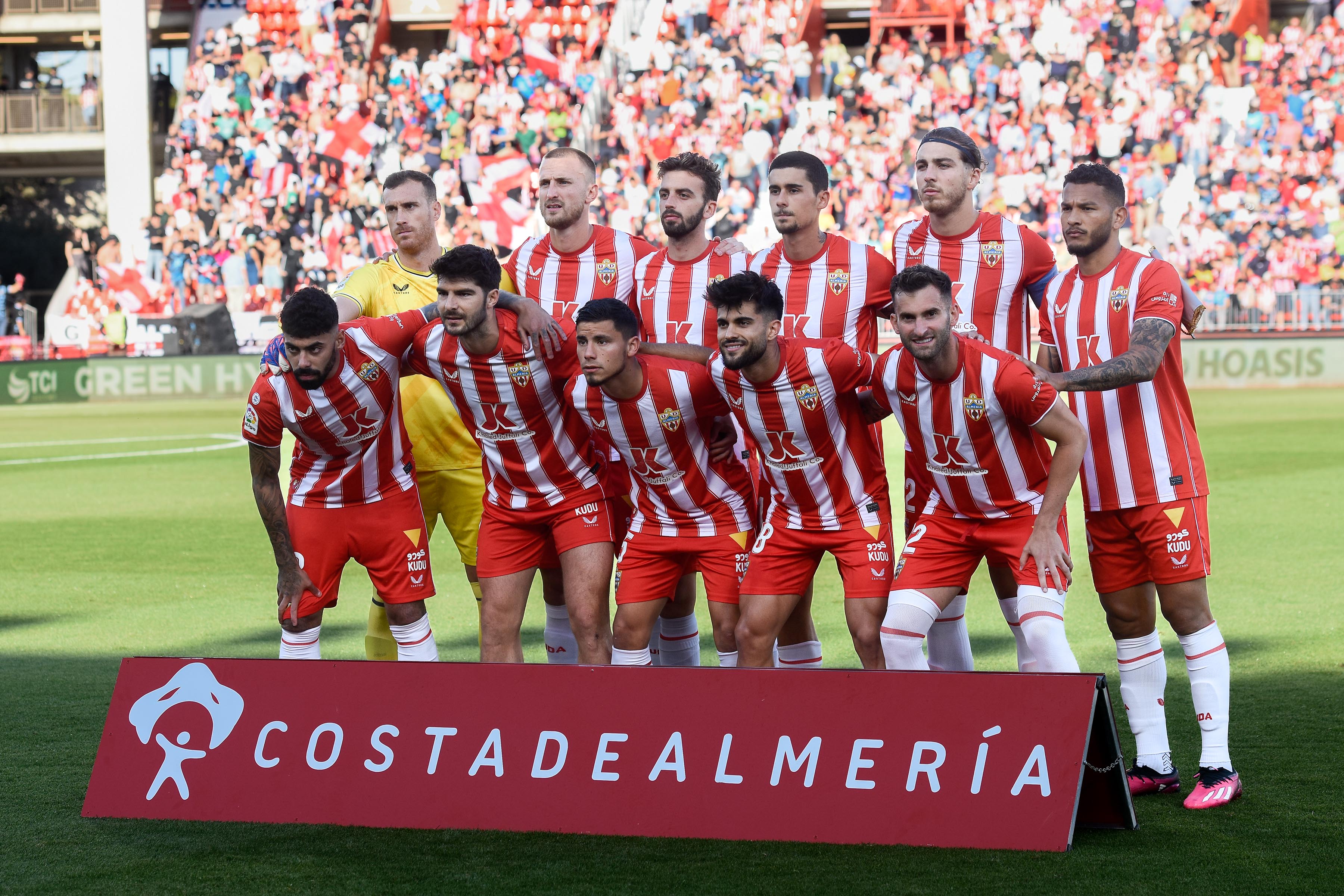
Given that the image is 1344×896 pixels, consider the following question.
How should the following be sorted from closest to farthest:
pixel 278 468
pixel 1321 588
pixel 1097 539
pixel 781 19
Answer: pixel 1097 539
pixel 278 468
pixel 1321 588
pixel 781 19

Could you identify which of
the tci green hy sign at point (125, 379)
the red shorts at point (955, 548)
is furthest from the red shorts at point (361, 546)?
the tci green hy sign at point (125, 379)

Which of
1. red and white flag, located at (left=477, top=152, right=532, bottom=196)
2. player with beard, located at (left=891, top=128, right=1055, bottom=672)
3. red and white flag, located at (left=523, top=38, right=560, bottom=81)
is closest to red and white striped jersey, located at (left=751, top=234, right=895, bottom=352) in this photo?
player with beard, located at (left=891, top=128, right=1055, bottom=672)

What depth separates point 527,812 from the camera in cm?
437

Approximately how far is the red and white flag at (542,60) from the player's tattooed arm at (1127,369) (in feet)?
84.4

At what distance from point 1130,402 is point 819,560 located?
1.24 m

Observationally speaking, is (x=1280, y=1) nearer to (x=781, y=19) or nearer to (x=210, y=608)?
(x=781, y=19)

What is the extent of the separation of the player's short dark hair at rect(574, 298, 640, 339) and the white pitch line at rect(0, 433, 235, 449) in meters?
15.1

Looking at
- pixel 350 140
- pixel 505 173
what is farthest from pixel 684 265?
pixel 350 140

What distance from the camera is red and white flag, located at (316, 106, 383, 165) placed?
27.8 metres

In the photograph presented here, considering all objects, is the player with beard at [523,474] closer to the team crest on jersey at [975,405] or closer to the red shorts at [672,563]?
the red shorts at [672,563]

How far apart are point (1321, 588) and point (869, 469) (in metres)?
4.55

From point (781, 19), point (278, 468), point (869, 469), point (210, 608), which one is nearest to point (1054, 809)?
point (869, 469)

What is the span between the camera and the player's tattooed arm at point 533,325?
18.1 ft

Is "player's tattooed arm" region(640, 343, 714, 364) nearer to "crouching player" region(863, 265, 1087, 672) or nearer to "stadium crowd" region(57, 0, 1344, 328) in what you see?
"crouching player" region(863, 265, 1087, 672)
